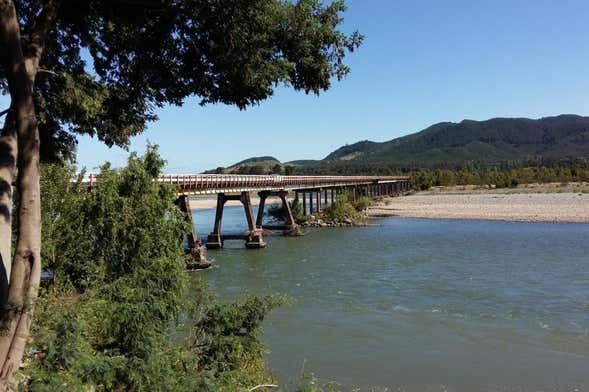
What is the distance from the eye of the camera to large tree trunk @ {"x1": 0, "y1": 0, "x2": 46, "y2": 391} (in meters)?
5.47

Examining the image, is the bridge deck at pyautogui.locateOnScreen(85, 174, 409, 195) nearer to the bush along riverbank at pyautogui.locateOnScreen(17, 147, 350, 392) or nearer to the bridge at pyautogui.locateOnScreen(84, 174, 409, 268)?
the bridge at pyautogui.locateOnScreen(84, 174, 409, 268)

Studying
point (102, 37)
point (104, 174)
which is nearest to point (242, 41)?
point (102, 37)

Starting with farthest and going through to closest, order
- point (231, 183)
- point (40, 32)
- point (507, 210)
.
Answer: point (507, 210) → point (231, 183) → point (40, 32)

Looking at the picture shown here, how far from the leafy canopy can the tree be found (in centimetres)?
2

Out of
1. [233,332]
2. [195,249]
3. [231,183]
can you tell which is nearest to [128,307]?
[233,332]

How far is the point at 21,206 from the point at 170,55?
3556 mm

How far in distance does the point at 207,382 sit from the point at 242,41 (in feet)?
15.1

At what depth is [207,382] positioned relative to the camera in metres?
6.58

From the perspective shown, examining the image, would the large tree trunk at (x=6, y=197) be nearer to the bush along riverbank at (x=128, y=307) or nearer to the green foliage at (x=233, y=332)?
the bush along riverbank at (x=128, y=307)

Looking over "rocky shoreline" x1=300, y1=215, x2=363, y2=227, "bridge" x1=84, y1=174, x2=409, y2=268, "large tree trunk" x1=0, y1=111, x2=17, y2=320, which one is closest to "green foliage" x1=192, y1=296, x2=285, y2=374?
"large tree trunk" x1=0, y1=111, x2=17, y2=320

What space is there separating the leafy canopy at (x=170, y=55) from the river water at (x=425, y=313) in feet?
19.5

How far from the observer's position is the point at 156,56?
26.5 ft

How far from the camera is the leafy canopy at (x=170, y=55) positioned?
7.25m

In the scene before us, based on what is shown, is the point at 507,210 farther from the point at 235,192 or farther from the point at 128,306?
the point at 128,306
